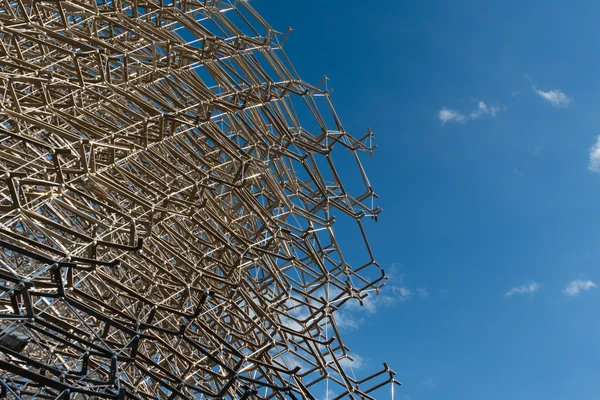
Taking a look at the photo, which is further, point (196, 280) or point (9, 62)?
point (196, 280)

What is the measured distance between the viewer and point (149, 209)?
16.1 metres

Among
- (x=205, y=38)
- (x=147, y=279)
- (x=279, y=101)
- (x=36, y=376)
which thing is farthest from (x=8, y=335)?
(x=279, y=101)

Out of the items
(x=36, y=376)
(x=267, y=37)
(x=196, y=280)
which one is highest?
(x=267, y=37)

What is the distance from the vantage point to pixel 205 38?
789 inches

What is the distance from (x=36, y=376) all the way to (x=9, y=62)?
8.08 metres

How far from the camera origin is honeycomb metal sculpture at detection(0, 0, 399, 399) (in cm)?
1292

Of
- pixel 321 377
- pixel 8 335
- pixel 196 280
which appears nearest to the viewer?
pixel 8 335

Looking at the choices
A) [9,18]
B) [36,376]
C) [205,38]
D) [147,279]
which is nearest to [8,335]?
[36,376]

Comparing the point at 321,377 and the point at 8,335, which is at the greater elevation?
the point at 321,377

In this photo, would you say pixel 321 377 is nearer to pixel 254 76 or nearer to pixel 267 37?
pixel 254 76

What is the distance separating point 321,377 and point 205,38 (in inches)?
477

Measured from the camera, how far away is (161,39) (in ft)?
69.6

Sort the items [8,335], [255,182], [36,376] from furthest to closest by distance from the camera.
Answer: [255,182]
[8,335]
[36,376]

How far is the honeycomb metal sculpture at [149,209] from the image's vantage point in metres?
12.9
